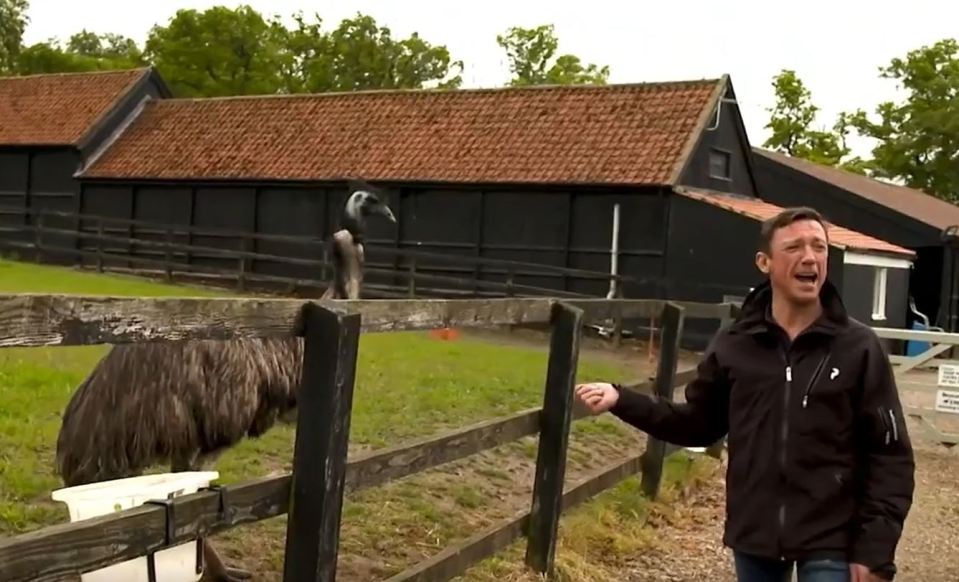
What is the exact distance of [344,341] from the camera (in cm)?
331

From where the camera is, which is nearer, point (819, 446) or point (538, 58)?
point (819, 446)

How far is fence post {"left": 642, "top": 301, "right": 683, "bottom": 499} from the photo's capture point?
7.21m

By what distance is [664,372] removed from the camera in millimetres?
7250

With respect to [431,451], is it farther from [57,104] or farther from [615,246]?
[57,104]

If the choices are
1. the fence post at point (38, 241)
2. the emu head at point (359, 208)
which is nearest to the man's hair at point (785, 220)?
the emu head at point (359, 208)

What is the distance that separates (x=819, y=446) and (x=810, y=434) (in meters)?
0.04

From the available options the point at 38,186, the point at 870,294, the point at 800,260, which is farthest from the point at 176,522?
the point at 38,186

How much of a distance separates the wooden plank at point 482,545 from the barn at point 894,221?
63.2 ft

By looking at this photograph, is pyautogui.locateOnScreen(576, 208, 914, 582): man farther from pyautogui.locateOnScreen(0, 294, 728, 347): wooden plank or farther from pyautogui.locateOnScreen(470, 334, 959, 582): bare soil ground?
pyautogui.locateOnScreen(470, 334, 959, 582): bare soil ground

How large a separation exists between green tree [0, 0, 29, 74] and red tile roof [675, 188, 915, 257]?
143ft

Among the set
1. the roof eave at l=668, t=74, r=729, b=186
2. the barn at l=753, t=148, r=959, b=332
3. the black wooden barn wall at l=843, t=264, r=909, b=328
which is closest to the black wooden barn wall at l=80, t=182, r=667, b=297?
the roof eave at l=668, t=74, r=729, b=186

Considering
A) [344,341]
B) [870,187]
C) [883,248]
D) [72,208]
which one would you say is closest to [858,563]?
[344,341]

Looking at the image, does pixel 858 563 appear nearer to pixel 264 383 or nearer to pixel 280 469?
pixel 264 383

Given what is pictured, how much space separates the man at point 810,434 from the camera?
3.06 m
